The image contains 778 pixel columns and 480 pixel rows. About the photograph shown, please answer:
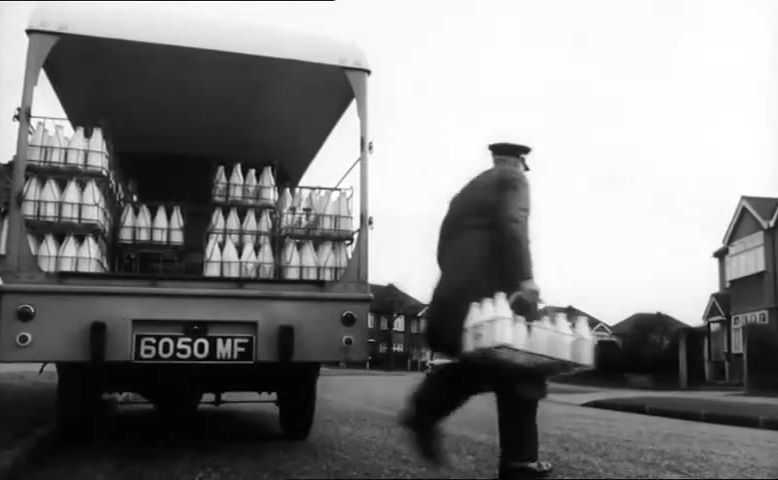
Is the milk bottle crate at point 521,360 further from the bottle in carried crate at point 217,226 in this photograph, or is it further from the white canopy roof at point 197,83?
the bottle in carried crate at point 217,226

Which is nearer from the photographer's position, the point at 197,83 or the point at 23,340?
the point at 23,340

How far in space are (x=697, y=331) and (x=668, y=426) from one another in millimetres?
3840

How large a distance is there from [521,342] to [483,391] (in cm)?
42

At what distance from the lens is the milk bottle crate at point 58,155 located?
217 inches

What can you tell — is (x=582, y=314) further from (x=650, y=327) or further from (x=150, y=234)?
(x=150, y=234)

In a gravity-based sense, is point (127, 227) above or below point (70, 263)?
above

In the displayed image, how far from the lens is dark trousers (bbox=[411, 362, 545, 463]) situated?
11.3 feet

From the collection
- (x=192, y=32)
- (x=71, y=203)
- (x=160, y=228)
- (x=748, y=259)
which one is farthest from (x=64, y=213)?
(x=748, y=259)

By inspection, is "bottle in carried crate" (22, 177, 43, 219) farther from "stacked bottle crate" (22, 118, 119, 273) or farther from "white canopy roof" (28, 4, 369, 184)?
"white canopy roof" (28, 4, 369, 184)

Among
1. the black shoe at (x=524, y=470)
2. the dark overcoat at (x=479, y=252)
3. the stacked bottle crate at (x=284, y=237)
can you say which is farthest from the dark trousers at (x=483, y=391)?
the stacked bottle crate at (x=284, y=237)

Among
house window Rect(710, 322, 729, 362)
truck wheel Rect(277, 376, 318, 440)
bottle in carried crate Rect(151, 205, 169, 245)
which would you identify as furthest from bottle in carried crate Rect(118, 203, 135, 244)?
house window Rect(710, 322, 729, 362)

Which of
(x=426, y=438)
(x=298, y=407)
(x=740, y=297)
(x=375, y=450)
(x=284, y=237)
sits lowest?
(x=375, y=450)

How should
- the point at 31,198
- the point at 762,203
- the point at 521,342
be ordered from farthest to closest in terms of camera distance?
the point at 762,203 → the point at 31,198 → the point at 521,342

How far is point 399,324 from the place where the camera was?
18.4ft
